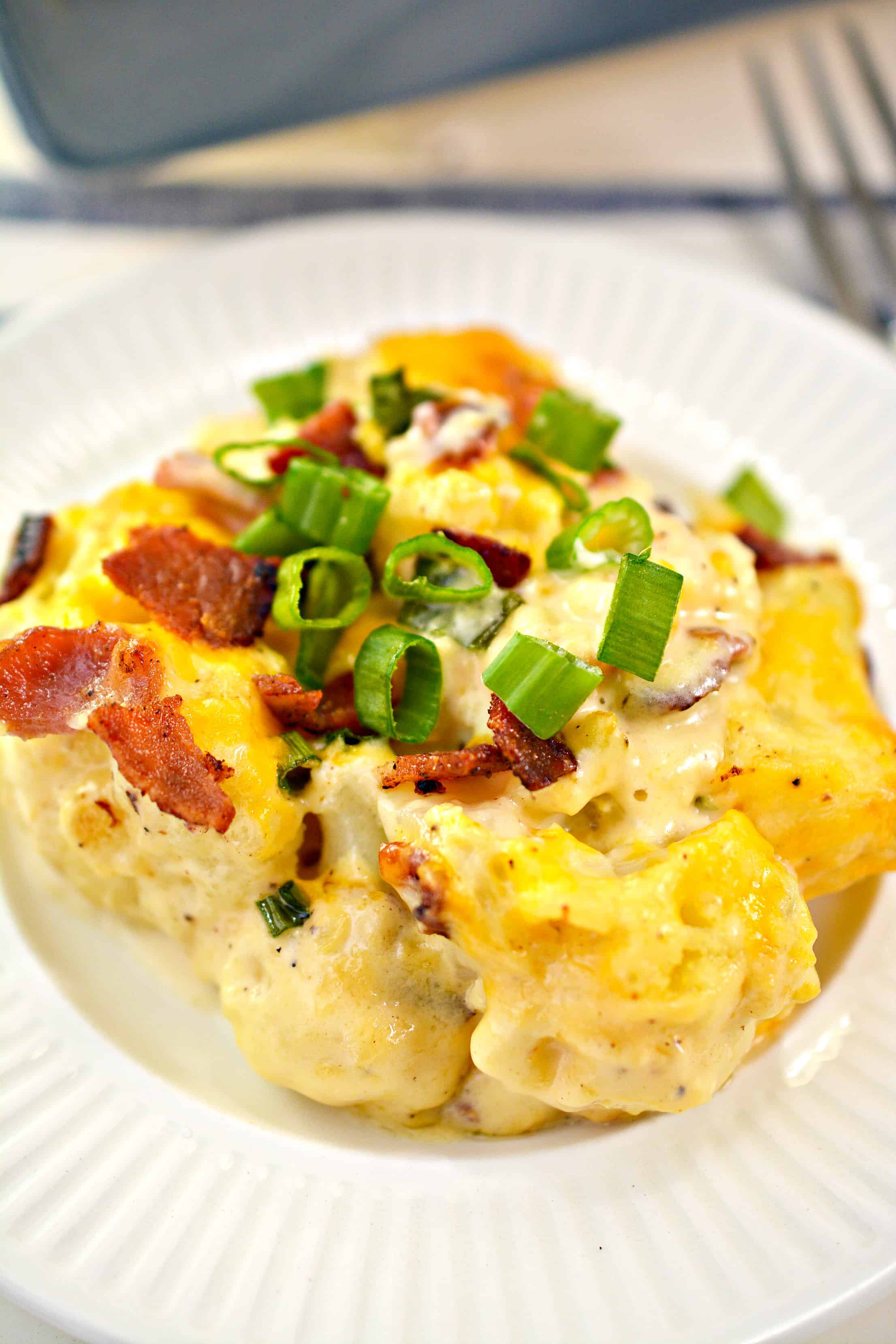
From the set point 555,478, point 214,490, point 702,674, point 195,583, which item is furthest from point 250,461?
point 702,674

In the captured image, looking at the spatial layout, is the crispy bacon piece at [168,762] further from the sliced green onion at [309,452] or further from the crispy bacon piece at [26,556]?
the sliced green onion at [309,452]

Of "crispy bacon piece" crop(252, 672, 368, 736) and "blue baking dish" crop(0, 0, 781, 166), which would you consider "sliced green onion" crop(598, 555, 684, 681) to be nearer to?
"crispy bacon piece" crop(252, 672, 368, 736)

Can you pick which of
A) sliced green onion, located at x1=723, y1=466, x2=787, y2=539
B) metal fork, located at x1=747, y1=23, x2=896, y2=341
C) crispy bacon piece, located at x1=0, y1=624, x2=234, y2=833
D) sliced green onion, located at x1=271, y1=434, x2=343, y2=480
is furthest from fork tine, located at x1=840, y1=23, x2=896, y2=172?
crispy bacon piece, located at x1=0, y1=624, x2=234, y2=833

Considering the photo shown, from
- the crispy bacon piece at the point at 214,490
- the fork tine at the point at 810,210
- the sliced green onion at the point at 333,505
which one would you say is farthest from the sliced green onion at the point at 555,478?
the fork tine at the point at 810,210

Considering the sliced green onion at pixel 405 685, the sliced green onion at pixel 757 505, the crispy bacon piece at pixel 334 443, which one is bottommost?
the sliced green onion at pixel 405 685

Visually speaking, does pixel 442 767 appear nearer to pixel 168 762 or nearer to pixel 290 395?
pixel 168 762

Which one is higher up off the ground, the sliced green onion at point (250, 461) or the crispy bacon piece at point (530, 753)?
the crispy bacon piece at point (530, 753)

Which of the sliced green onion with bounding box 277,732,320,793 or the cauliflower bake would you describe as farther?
the sliced green onion with bounding box 277,732,320,793
